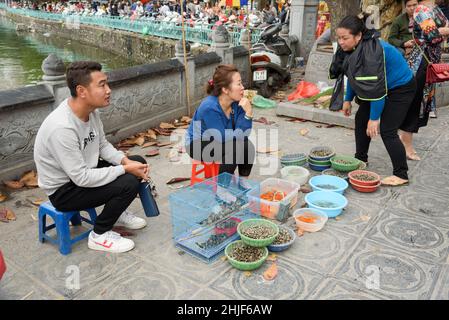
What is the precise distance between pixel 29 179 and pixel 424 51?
477cm

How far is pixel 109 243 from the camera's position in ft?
10.2

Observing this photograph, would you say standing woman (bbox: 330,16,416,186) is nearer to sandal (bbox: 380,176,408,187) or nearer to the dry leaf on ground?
sandal (bbox: 380,176,408,187)

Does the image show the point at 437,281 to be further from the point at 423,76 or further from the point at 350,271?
the point at 423,76

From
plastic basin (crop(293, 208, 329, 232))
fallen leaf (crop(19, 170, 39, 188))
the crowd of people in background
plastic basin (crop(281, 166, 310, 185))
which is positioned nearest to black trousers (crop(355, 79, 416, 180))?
plastic basin (crop(281, 166, 310, 185))

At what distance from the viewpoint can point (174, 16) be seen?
67.2 ft

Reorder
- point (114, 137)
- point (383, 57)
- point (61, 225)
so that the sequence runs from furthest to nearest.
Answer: point (114, 137)
point (383, 57)
point (61, 225)

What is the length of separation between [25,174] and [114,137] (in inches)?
55.6

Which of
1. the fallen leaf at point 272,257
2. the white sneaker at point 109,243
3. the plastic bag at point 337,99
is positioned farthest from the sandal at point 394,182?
the white sneaker at point 109,243

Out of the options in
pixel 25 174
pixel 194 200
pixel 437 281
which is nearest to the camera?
pixel 437 281

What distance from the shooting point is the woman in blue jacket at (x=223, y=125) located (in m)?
3.54

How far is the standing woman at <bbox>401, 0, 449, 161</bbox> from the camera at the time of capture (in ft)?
13.9

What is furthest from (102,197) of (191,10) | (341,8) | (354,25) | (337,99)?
(191,10)

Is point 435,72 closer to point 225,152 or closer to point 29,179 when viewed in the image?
point 225,152

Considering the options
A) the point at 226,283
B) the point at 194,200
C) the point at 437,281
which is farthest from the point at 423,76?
the point at 226,283
